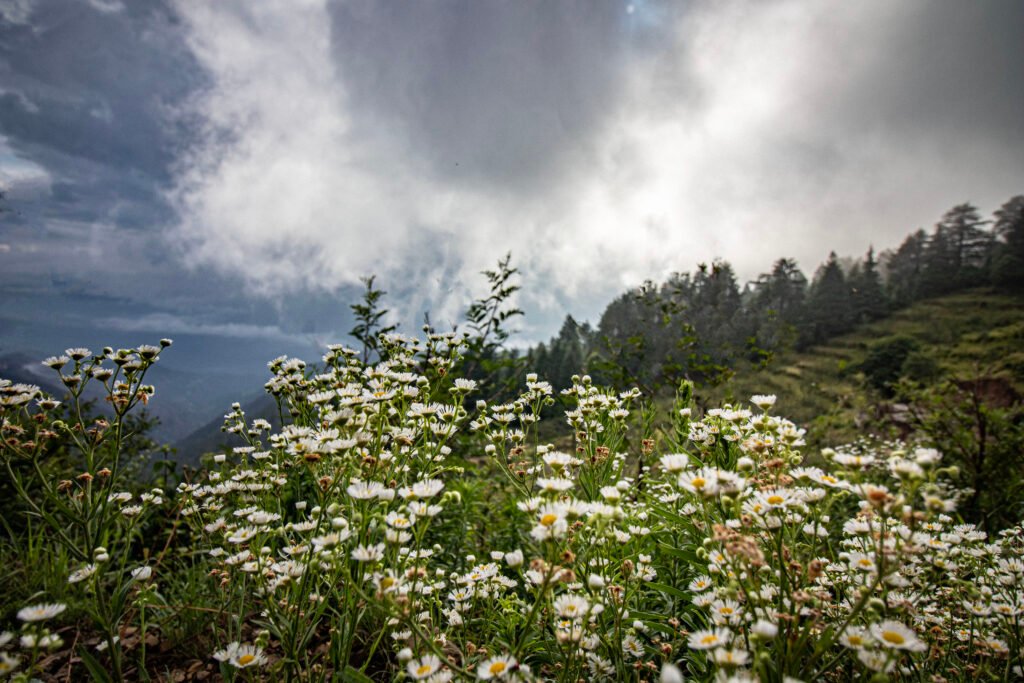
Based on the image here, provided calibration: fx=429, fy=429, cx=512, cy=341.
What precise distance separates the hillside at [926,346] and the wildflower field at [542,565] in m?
19.4

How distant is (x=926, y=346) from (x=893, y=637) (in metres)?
42.9

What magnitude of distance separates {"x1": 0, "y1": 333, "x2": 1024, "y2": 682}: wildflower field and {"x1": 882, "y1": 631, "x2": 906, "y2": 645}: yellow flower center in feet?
0.05

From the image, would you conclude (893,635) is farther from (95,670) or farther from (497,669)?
(95,670)

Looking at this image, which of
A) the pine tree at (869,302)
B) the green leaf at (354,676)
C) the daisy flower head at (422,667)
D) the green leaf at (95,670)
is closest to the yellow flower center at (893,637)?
the daisy flower head at (422,667)

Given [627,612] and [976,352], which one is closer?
[627,612]

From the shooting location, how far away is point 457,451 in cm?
430

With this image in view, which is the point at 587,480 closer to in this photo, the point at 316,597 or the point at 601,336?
the point at 316,597

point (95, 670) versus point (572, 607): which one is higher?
point (572, 607)

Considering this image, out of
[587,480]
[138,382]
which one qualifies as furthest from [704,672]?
[138,382]

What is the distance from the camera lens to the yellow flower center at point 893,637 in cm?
119

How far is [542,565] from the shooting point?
124cm

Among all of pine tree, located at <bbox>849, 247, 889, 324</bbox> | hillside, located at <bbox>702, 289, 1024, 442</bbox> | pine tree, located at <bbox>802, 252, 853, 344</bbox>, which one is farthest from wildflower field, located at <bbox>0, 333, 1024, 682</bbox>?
pine tree, located at <bbox>849, 247, 889, 324</bbox>

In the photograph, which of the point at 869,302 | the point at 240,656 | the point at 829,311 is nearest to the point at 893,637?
the point at 240,656

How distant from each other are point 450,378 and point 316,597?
241cm
